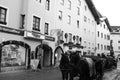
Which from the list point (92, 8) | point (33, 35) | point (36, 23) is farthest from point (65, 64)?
point (92, 8)

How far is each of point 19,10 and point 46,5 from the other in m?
5.08

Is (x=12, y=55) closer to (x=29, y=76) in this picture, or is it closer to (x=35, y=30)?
(x=35, y=30)

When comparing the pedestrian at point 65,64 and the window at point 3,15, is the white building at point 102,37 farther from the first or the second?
the pedestrian at point 65,64

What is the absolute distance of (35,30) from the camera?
78.6ft

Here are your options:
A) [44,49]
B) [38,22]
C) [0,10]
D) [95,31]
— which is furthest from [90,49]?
[0,10]

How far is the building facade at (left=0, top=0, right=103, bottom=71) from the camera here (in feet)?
65.7

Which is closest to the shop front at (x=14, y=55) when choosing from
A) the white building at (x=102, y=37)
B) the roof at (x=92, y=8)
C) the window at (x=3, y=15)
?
the window at (x=3, y=15)

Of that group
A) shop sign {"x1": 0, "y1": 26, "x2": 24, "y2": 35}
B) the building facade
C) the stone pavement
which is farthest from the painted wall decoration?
the stone pavement

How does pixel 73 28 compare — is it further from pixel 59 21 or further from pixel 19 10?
pixel 19 10

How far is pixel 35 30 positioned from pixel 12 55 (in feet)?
15.5

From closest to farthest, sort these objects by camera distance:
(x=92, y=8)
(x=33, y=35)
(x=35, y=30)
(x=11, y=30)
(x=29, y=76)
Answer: (x=29, y=76), (x=11, y=30), (x=33, y=35), (x=35, y=30), (x=92, y=8)

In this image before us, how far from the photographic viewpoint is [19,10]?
889 inches

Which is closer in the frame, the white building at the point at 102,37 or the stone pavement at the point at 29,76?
the stone pavement at the point at 29,76

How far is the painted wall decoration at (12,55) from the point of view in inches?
765
